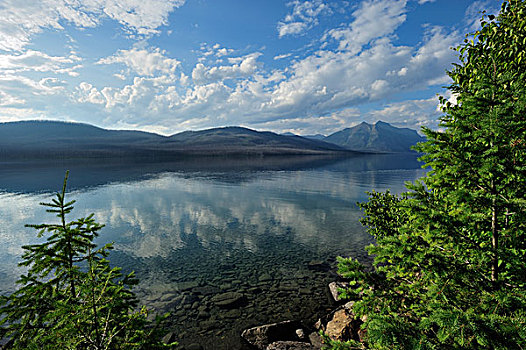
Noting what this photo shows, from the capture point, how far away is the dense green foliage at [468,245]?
3925mm

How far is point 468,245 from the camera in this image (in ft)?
15.9

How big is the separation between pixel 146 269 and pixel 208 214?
68.6ft

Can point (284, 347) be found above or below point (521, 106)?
below

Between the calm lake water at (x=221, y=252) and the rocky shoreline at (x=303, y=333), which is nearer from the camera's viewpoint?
the rocky shoreline at (x=303, y=333)

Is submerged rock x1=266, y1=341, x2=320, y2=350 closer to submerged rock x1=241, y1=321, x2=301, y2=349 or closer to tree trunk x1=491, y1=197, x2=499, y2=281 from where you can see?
submerged rock x1=241, y1=321, x2=301, y2=349

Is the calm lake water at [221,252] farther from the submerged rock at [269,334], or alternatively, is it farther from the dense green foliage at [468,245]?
the dense green foliage at [468,245]

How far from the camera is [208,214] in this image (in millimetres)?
42562

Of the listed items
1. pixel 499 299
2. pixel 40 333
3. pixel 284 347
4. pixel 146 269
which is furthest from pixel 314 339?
pixel 146 269

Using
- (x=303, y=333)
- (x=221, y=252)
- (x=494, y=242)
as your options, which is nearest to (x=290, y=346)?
(x=303, y=333)

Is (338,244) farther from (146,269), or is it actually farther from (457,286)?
(457,286)

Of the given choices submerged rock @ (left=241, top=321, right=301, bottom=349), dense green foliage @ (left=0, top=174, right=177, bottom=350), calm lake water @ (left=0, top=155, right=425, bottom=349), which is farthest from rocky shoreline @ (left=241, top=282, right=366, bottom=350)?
dense green foliage @ (left=0, top=174, right=177, bottom=350)

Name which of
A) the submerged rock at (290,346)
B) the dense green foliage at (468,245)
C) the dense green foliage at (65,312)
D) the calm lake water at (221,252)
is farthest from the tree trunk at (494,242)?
the calm lake water at (221,252)

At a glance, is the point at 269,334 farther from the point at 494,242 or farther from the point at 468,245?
the point at 494,242

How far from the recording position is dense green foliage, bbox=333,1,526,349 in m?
3.93
